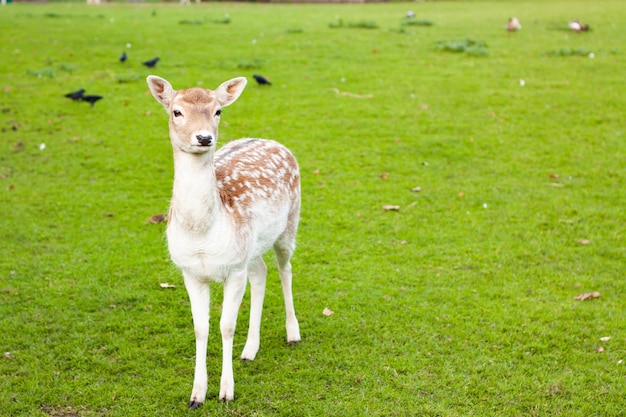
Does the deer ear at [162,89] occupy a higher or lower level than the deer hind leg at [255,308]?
higher

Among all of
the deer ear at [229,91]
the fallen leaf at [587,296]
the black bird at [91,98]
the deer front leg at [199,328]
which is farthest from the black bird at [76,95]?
the fallen leaf at [587,296]

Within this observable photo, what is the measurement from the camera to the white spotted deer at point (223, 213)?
16.6 ft

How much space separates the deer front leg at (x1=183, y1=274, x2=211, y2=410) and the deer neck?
576 millimetres

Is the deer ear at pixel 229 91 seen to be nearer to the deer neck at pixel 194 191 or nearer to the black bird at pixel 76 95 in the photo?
the deer neck at pixel 194 191

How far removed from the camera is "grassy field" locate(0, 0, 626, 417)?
5875 mm

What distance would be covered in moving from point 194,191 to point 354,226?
4.44m

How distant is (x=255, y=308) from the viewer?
20.6ft

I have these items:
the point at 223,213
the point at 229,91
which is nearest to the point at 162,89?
the point at 229,91

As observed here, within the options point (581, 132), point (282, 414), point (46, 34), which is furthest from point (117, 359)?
point (46, 34)

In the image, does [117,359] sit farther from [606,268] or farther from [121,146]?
[121,146]

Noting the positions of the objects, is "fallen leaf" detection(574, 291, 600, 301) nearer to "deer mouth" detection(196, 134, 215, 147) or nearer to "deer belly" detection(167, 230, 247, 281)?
"deer belly" detection(167, 230, 247, 281)

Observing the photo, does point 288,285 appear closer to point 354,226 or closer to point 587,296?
point 354,226

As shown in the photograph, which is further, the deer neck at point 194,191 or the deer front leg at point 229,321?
the deer front leg at point 229,321

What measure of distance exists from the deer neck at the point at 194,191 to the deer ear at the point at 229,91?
538mm
